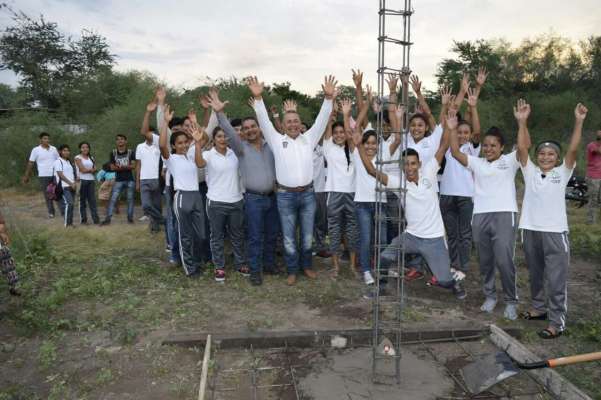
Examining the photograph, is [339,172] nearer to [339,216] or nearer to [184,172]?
[339,216]

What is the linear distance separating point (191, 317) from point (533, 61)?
36.1 m

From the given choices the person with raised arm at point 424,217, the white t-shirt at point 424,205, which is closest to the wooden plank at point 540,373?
the person with raised arm at point 424,217

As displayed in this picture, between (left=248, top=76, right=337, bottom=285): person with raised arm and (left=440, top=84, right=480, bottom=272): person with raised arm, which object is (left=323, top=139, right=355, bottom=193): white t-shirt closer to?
(left=248, top=76, right=337, bottom=285): person with raised arm

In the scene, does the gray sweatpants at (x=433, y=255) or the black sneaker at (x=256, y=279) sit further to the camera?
the black sneaker at (x=256, y=279)

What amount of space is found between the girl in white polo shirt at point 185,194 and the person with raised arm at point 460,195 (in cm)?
317

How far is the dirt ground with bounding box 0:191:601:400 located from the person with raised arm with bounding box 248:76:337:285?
825 millimetres

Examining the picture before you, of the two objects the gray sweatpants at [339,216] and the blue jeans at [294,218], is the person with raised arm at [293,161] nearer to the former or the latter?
the blue jeans at [294,218]

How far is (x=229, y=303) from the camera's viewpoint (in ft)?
17.7

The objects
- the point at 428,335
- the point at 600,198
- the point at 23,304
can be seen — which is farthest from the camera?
the point at 600,198

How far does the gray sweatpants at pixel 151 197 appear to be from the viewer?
838 cm

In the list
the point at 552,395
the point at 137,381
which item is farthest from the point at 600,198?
the point at 137,381

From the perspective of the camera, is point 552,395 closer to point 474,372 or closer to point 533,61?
point 474,372

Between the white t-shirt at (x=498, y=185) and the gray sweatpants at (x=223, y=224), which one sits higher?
the white t-shirt at (x=498, y=185)

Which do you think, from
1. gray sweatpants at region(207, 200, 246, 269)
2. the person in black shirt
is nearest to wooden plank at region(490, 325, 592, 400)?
gray sweatpants at region(207, 200, 246, 269)
